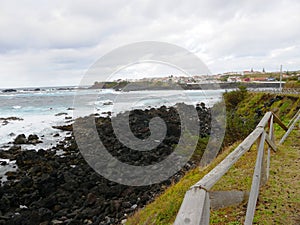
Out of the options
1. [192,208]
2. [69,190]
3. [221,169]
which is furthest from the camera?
[69,190]

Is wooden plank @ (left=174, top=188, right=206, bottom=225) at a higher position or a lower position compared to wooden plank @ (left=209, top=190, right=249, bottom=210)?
higher

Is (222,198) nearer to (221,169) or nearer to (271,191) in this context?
(221,169)

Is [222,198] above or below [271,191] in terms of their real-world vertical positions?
above

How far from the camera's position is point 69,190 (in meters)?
8.90

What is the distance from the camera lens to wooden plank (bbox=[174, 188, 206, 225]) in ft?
3.23

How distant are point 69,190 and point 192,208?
8694 millimetres

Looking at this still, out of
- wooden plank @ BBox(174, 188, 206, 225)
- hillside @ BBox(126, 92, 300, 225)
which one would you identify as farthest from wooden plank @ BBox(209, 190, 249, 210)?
wooden plank @ BBox(174, 188, 206, 225)

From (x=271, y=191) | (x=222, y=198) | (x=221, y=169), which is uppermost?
(x=221, y=169)

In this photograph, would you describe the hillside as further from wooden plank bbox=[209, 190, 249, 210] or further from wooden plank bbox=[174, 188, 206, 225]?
wooden plank bbox=[174, 188, 206, 225]

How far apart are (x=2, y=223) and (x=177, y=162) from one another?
22.5 ft

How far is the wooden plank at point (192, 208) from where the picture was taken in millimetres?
984

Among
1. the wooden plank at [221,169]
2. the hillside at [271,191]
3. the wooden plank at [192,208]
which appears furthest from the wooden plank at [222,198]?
the wooden plank at [192,208]

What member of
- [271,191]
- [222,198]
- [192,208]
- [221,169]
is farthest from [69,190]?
[192,208]

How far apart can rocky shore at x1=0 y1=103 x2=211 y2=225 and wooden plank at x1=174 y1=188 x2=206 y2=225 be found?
6.23m
